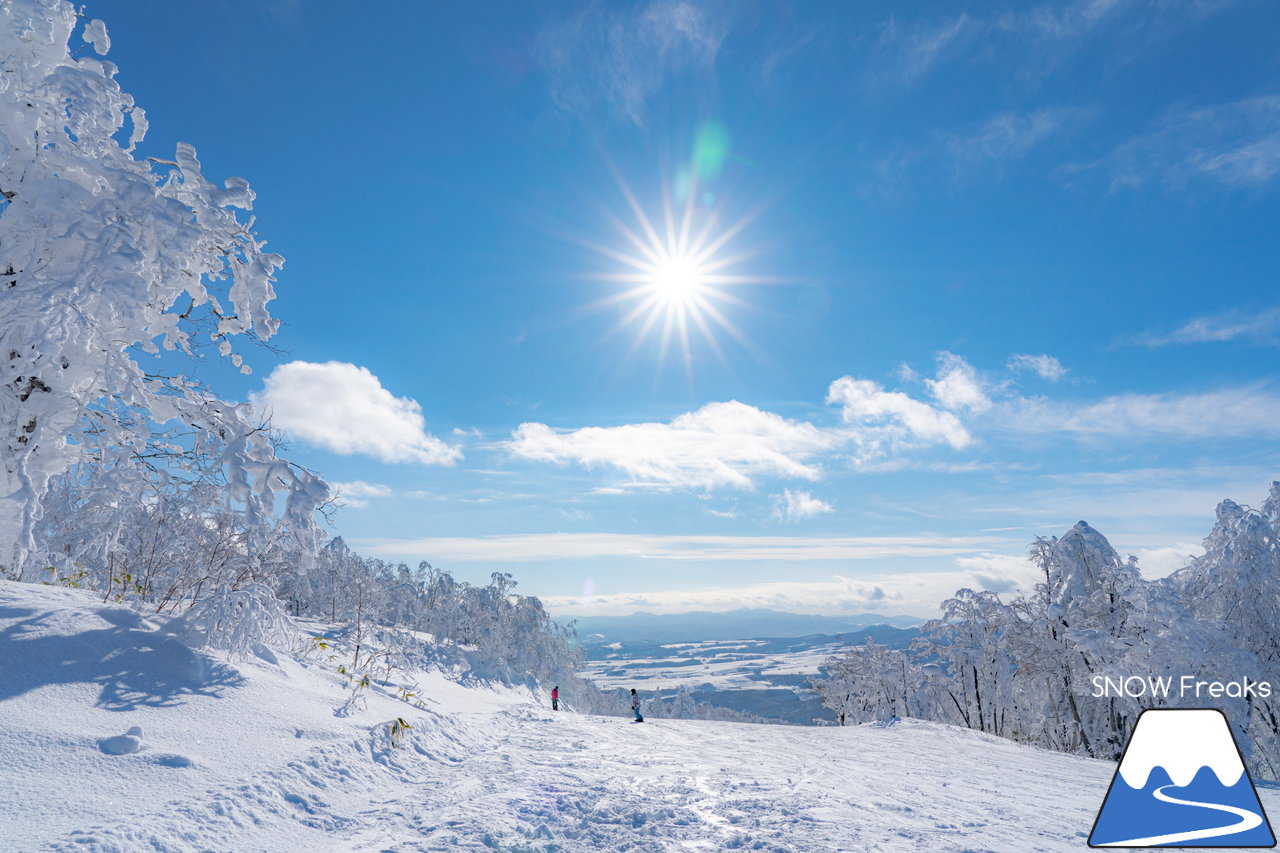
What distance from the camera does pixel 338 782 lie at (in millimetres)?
7039

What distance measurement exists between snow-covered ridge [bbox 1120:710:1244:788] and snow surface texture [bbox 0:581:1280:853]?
120 cm

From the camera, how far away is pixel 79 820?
15.6 ft

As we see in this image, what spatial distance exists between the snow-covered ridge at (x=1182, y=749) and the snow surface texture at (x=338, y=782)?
1205 millimetres

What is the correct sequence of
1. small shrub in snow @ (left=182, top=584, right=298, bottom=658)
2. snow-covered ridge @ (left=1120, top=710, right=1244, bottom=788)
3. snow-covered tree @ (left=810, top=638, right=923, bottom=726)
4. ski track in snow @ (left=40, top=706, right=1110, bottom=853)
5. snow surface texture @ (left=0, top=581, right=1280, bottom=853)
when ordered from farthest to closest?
snow-covered tree @ (left=810, top=638, right=923, bottom=726)
small shrub in snow @ (left=182, top=584, right=298, bottom=658)
snow-covered ridge @ (left=1120, top=710, right=1244, bottom=788)
ski track in snow @ (left=40, top=706, right=1110, bottom=853)
snow surface texture @ (left=0, top=581, right=1280, bottom=853)

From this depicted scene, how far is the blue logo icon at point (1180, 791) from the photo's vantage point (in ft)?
19.2

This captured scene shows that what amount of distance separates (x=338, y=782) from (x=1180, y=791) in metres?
9.00

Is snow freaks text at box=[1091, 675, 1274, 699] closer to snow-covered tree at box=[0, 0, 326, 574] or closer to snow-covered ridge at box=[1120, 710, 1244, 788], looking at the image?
snow-covered ridge at box=[1120, 710, 1244, 788]

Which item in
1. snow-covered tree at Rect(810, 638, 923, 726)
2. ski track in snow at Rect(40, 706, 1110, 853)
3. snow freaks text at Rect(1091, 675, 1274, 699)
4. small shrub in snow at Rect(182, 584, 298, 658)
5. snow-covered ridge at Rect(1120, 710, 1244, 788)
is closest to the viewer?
ski track in snow at Rect(40, 706, 1110, 853)

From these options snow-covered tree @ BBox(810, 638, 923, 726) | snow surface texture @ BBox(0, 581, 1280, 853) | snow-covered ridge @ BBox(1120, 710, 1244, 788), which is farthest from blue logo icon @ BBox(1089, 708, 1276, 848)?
snow-covered tree @ BBox(810, 638, 923, 726)

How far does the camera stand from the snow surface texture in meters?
5.33

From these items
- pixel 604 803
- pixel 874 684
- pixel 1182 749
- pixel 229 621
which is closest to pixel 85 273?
pixel 229 621

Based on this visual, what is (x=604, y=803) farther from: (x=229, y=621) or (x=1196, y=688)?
(x=1196, y=688)

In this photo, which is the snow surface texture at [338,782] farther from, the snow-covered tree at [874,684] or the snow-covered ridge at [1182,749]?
the snow-covered tree at [874,684]

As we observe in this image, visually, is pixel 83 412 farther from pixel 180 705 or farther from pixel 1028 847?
pixel 1028 847
